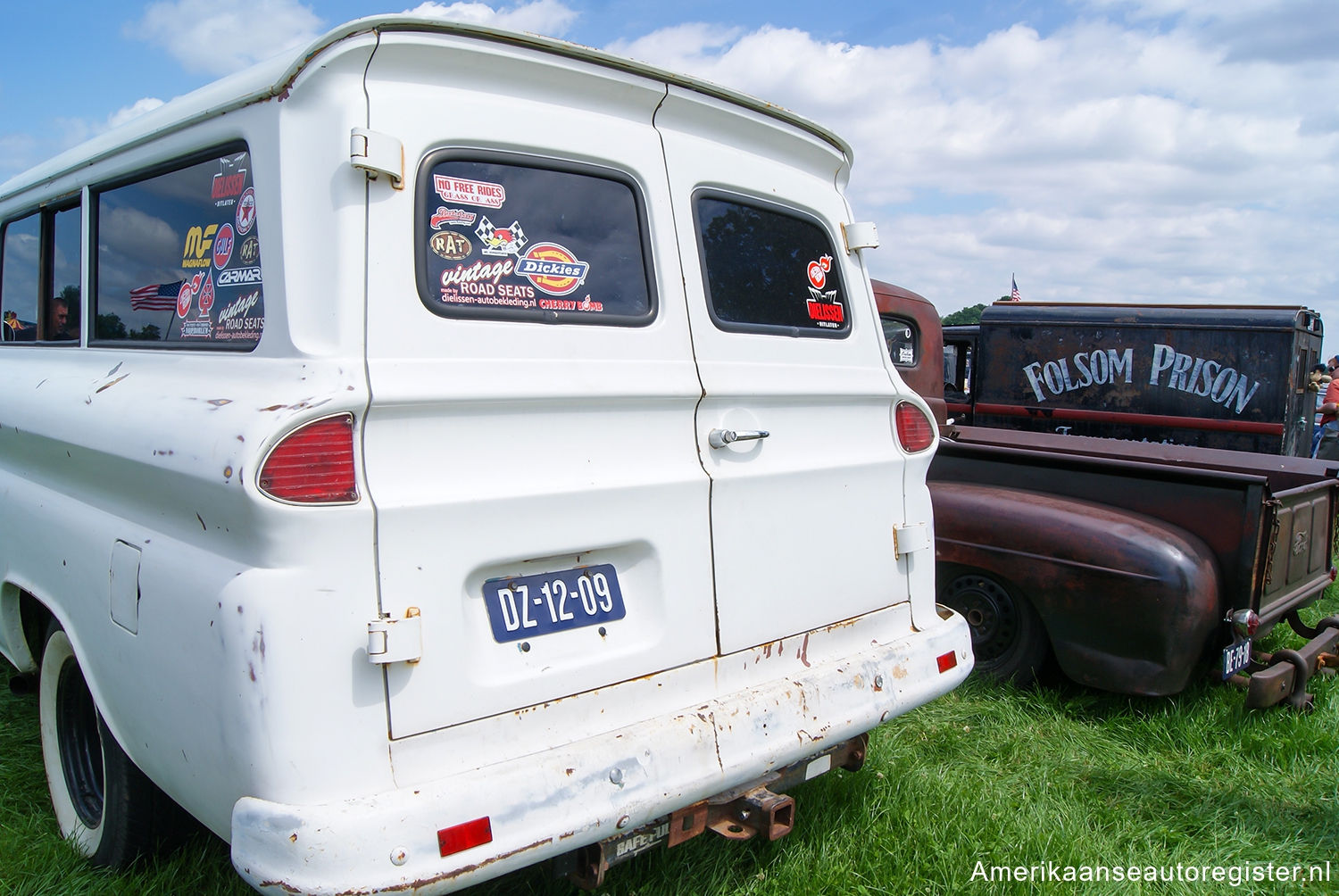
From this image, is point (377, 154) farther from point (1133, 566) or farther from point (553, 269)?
point (1133, 566)

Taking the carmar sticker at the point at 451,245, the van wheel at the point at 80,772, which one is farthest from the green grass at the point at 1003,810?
the carmar sticker at the point at 451,245

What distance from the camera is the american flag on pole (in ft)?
8.54

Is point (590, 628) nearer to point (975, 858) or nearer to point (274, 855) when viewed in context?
point (274, 855)

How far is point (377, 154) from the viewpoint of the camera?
80.8 inches

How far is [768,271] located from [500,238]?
0.92m

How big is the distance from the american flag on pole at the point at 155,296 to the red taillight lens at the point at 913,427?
218 centimetres

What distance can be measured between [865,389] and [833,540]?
1.65 ft

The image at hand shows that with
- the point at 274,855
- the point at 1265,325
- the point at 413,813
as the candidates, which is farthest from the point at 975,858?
the point at 1265,325

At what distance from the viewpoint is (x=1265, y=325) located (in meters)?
7.89

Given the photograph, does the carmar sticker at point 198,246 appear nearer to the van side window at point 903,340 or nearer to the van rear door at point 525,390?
the van rear door at point 525,390

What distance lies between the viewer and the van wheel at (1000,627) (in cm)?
439

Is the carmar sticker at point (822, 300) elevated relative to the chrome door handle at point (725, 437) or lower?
elevated

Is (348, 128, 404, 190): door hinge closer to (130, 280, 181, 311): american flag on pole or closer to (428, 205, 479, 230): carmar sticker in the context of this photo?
(428, 205, 479, 230): carmar sticker

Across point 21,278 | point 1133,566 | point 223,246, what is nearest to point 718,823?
point 223,246
